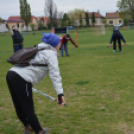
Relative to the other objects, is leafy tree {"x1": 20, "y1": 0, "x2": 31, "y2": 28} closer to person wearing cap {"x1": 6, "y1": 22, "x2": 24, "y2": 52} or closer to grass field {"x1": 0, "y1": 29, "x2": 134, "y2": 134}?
person wearing cap {"x1": 6, "y1": 22, "x2": 24, "y2": 52}

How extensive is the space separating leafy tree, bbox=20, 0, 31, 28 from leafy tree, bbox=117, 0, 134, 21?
33.3 m

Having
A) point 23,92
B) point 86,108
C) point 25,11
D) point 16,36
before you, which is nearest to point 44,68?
point 23,92

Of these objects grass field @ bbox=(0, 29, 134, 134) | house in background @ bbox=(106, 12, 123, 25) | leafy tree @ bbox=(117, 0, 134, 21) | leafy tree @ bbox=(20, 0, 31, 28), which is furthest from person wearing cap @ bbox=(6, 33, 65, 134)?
house in background @ bbox=(106, 12, 123, 25)

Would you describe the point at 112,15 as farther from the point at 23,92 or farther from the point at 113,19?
the point at 23,92

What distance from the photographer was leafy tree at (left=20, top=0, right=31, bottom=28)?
249 ft

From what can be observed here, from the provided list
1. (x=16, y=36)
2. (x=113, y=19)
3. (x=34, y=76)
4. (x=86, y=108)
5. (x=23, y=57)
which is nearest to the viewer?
(x=23, y=57)

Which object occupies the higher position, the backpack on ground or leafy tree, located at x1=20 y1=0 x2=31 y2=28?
leafy tree, located at x1=20 y1=0 x2=31 y2=28

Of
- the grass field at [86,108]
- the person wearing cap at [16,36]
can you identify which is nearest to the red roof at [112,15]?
the person wearing cap at [16,36]

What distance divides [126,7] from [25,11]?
37.2 metres

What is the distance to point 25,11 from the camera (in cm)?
7644

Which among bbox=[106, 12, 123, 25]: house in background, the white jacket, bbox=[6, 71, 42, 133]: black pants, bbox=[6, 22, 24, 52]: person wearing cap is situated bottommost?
bbox=[6, 71, 42, 133]: black pants

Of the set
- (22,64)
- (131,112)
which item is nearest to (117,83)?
(131,112)

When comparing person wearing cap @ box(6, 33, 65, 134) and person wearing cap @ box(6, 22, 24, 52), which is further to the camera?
person wearing cap @ box(6, 22, 24, 52)

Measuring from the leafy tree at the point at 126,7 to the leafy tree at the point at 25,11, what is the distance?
109 ft
